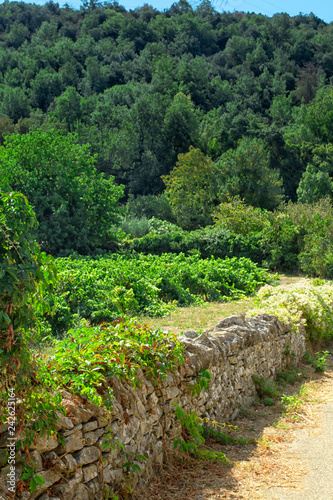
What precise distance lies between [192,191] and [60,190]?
11668mm

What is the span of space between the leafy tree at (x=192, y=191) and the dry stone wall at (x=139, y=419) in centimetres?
2006

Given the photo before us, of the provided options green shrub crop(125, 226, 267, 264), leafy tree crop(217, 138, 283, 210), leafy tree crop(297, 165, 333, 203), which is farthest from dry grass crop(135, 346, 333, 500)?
leafy tree crop(297, 165, 333, 203)

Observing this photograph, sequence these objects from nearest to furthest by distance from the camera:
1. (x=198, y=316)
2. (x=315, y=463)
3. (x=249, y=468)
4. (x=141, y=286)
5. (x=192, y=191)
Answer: (x=249, y=468) → (x=315, y=463) → (x=198, y=316) → (x=141, y=286) → (x=192, y=191)

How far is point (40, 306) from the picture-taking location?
2.64 m

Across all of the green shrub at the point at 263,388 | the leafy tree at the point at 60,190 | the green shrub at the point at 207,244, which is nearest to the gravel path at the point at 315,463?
the green shrub at the point at 263,388

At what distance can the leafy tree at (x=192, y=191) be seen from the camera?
26219 millimetres

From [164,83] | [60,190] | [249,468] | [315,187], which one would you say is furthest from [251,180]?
[249,468]

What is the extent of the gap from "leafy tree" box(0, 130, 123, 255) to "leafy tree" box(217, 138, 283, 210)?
35.5 ft

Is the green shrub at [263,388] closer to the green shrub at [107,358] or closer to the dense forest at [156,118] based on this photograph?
the green shrub at [107,358]

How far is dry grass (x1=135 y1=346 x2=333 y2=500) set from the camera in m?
3.57

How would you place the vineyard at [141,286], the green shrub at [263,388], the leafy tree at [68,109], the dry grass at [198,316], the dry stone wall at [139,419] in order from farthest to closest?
the leafy tree at [68,109]
the vineyard at [141,286]
the dry grass at [198,316]
the green shrub at [263,388]
the dry stone wall at [139,419]

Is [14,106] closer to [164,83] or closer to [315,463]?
[164,83]

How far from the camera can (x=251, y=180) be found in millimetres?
27969

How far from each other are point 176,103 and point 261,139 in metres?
7.79
